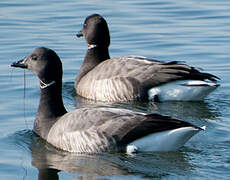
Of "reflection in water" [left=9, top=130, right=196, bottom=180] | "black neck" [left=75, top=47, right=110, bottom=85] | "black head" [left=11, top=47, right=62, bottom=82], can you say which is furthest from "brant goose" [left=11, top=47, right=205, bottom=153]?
"black neck" [left=75, top=47, right=110, bottom=85]

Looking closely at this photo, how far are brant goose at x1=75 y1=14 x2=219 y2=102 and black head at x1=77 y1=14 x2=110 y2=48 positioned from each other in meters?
0.85

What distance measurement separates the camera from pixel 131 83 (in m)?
14.1

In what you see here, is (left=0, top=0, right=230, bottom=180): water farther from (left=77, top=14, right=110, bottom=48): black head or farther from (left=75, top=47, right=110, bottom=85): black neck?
(left=77, top=14, right=110, bottom=48): black head

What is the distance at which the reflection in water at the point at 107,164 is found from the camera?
32.3 ft

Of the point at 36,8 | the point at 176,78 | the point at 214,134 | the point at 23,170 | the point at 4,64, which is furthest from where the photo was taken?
the point at 36,8

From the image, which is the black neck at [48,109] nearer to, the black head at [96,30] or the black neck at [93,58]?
the black neck at [93,58]

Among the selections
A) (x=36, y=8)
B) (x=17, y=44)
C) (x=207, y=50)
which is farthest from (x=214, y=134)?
(x=36, y=8)

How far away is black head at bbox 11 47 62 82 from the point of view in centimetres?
1153

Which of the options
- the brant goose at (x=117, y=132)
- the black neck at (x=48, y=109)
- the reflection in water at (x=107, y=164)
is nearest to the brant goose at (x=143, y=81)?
the black neck at (x=48, y=109)

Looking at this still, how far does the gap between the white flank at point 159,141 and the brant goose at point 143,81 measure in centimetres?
317

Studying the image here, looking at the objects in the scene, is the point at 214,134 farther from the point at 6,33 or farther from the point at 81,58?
the point at 6,33

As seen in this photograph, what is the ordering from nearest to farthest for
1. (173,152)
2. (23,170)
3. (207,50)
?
1. (23,170)
2. (173,152)
3. (207,50)

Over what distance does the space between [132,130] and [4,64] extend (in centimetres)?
612

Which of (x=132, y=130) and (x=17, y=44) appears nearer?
(x=132, y=130)
